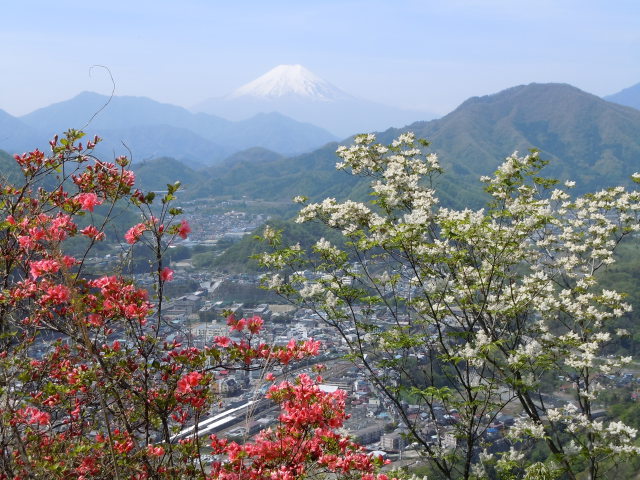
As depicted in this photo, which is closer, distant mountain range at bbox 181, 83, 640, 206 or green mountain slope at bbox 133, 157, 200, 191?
distant mountain range at bbox 181, 83, 640, 206

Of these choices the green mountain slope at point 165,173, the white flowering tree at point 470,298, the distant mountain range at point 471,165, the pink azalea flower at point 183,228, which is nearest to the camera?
the pink azalea flower at point 183,228

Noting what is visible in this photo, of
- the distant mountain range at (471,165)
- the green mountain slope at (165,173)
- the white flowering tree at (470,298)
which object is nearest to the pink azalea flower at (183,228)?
the white flowering tree at (470,298)

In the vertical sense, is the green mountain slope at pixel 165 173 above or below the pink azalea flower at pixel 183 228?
above

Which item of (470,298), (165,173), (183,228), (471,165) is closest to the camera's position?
(183,228)

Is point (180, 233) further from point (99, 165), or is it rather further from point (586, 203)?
point (586, 203)

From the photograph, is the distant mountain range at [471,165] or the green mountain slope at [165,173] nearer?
the distant mountain range at [471,165]

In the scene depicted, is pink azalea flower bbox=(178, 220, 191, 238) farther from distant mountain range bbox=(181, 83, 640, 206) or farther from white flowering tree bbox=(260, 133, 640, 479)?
distant mountain range bbox=(181, 83, 640, 206)

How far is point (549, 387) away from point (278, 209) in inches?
3959

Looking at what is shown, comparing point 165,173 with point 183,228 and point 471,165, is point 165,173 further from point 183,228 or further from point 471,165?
point 183,228

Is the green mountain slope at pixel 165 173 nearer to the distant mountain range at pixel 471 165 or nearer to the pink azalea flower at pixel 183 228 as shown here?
the distant mountain range at pixel 471 165

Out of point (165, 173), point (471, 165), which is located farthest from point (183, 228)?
point (471, 165)

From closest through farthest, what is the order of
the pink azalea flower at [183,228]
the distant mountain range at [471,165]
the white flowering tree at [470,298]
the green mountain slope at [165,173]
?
the pink azalea flower at [183,228] < the white flowering tree at [470,298] < the distant mountain range at [471,165] < the green mountain slope at [165,173]

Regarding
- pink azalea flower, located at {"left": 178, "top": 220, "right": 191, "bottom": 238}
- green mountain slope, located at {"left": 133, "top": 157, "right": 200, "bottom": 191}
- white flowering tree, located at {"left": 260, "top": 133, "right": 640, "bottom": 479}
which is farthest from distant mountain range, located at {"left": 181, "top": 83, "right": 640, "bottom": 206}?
pink azalea flower, located at {"left": 178, "top": 220, "right": 191, "bottom": 238}

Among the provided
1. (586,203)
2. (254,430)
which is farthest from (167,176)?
(586,203)
